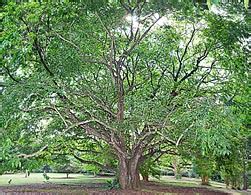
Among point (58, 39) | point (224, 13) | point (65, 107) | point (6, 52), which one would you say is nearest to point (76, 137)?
point (65, 107)

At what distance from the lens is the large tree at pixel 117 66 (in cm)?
641

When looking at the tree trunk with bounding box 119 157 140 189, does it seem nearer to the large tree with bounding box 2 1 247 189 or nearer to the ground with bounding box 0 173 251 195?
the large tree with bounding box 2 1 247 189

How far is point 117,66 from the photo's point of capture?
804 cm

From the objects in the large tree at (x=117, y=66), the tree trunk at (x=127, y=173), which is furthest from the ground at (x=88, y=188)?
the large tree at (x=117, y=66)

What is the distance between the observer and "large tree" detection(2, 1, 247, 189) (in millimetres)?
6406

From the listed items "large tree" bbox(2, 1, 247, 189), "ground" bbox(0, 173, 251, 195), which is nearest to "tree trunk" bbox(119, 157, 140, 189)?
"large tree" bbox(2, 1, 247, 189)

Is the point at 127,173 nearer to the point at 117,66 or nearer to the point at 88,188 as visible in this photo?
the point at 88,188

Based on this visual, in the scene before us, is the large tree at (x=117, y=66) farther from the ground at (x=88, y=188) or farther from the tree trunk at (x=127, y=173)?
the ground at (x=88, y=188)

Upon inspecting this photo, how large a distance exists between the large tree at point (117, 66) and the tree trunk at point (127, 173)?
0.08 feet

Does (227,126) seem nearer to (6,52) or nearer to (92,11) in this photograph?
(92,11)

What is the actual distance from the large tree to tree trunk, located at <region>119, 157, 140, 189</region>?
2 centimetres

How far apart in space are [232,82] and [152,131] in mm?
2410

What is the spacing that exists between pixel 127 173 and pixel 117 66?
2.77m

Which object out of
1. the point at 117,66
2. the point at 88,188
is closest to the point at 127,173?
the point at 88,188
